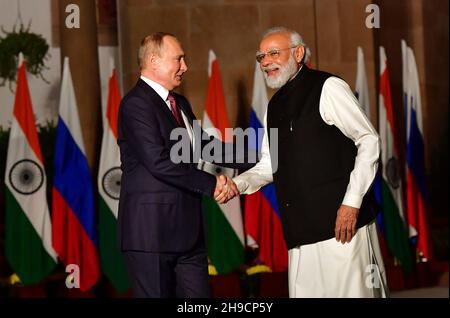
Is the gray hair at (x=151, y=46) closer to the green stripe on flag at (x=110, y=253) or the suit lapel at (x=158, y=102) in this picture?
the suit lapel at (x=158, y=102)

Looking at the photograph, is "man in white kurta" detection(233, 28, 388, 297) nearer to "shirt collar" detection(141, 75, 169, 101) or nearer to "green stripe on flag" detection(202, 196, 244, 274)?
"shirt collar" detection(141, 75, 169, 101)

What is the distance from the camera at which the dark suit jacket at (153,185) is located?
16.9 ft

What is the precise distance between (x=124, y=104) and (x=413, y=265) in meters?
6.02

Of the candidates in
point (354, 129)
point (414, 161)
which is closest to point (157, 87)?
point (354, 129)

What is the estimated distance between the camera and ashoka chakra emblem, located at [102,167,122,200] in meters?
9.12

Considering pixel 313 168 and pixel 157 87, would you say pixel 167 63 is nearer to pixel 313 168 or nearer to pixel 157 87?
pixel 157 87

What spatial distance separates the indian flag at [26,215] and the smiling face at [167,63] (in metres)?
3.89

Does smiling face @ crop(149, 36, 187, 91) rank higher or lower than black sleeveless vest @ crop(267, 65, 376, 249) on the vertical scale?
higher

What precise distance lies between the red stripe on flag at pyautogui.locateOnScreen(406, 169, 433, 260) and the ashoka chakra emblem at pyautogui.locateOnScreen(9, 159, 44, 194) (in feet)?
13.0

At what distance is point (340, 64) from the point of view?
1048cm

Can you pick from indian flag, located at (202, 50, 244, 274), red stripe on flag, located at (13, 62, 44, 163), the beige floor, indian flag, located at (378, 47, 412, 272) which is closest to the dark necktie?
red stripe on flag, located at (13, 62, 44, 163)

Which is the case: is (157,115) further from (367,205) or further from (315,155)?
(367,205)

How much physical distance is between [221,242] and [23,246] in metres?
1.91

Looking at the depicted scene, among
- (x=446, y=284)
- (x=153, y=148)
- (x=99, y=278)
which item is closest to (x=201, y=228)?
(x=153, y=148)
